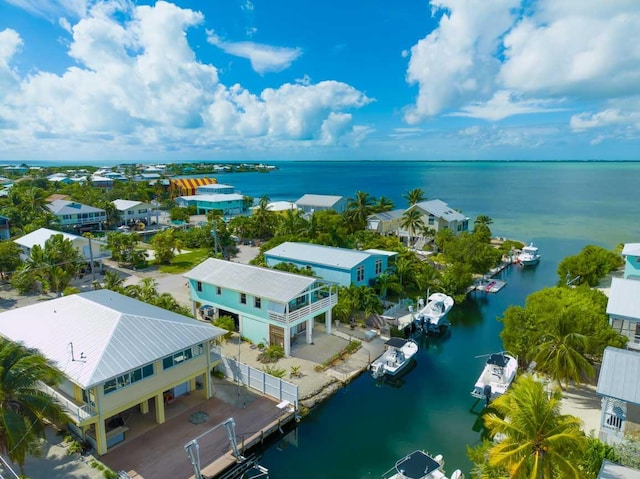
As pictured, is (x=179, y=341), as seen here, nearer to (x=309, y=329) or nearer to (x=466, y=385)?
(x=309, y=329)

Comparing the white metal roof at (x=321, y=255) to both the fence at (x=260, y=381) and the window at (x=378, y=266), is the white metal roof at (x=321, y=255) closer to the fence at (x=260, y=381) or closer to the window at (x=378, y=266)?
the window at (x=378, y=266)

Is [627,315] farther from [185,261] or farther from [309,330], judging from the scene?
[185,261]

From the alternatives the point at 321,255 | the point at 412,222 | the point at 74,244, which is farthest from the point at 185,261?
the point at 412,222

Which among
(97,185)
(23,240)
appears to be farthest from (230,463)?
(97,185)

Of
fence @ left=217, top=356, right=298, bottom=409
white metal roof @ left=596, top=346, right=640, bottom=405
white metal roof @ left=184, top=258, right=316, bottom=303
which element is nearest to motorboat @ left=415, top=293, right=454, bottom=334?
white metal roof @ left=184, top=258, right=316, bottom=303

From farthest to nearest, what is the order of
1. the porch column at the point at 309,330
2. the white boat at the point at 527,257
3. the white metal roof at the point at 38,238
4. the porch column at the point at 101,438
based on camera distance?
the white boat at the point at 527,257, the white metal roof at the point at 38,238, the porch column at the point at 309,330, the porch column at the point at 101,438

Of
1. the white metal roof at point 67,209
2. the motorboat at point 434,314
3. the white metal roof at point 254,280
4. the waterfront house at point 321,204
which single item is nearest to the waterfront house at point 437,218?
the motorboat at point 434,314
